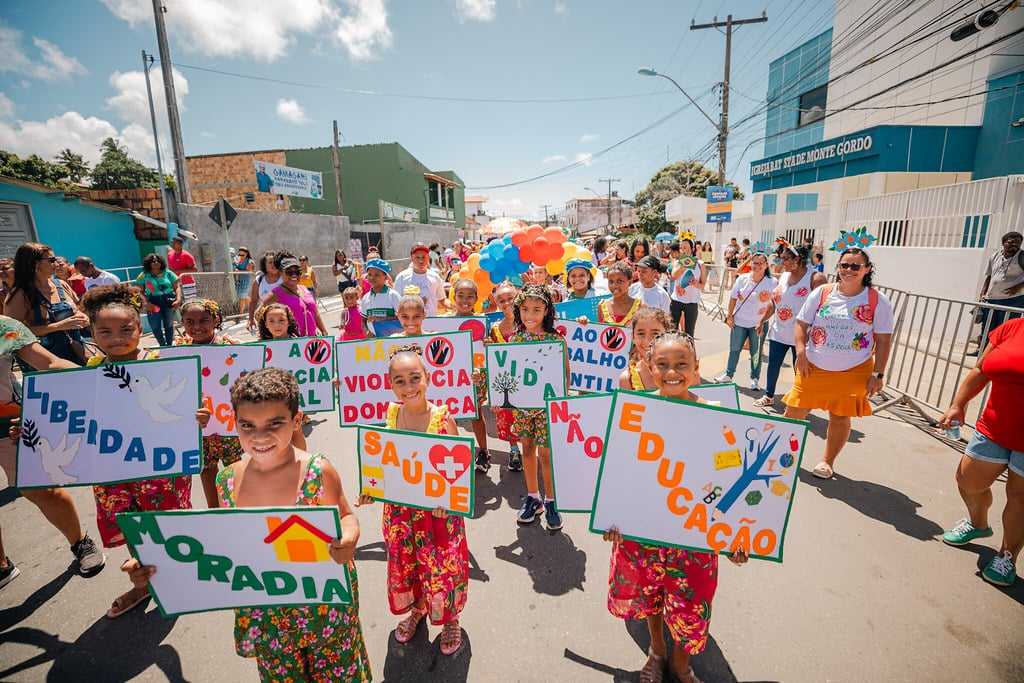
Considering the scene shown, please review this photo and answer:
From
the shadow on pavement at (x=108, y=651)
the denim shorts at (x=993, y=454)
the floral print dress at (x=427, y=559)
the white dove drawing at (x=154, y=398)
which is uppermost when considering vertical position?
the white dove drawing at (x=154, y=398)

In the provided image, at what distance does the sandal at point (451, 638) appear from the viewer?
2457 millimetres

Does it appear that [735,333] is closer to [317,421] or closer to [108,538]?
[317,421]

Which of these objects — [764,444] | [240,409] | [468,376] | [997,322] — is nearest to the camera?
[240,409]

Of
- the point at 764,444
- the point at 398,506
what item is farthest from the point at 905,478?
the point at 398,506

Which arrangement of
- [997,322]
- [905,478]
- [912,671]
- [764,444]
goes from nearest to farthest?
[764,444] → [912,671] → [905,478] → [997,322]

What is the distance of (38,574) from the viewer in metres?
3.16

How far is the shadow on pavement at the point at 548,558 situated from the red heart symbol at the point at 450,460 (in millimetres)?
1220

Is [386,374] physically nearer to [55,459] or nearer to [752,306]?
[55,459]

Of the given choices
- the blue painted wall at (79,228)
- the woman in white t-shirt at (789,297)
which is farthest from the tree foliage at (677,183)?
the woman in white t-shirt at (789,297)

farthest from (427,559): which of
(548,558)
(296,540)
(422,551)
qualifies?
(548,558)

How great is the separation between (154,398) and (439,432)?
5.62 feet

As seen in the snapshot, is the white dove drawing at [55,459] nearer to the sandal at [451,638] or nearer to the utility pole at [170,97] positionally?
the sandal at [451,638]

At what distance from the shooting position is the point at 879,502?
3.82 metres

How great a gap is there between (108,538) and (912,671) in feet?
15.1
